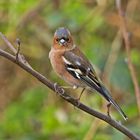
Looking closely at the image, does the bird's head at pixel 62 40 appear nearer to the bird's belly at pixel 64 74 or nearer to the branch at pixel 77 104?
the bird's belly at pixel 64 74

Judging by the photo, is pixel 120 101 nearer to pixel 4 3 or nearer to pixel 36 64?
pixel 36 64

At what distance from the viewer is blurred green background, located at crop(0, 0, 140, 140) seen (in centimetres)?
532

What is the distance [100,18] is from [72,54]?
2.48m

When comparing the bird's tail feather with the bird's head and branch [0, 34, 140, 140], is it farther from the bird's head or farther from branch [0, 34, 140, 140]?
the bird's head

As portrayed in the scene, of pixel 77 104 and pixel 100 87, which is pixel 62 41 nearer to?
pixel 100 87

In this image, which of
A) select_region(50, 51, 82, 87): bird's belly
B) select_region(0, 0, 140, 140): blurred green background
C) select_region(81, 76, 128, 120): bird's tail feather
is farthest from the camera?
select_region(0, 0, 140, 140): blurred green background

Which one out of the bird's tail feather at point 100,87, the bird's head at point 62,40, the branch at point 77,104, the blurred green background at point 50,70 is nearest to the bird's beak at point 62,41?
the bird's head at point 62,40

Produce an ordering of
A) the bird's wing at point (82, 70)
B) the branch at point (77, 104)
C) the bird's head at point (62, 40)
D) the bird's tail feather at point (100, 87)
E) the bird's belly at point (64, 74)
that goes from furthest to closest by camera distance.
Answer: the bird's head at point (62, 40)
the bird's belly at point (64, 74)
the bird's wing at point (82, 70)
the bird's tail feather at point (100, 87)
the branch at point (77, 104)

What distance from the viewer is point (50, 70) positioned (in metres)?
7.00

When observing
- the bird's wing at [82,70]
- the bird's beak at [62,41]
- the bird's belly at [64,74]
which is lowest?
the bird's belly at [64,74]

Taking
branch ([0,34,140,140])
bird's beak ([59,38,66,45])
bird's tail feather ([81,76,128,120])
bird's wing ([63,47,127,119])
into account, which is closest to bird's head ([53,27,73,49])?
bird's beak ([59,38,66,45])

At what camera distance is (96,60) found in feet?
19.0

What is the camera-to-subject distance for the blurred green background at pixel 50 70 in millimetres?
5320

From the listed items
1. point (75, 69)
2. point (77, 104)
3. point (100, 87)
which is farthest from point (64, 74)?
point (77, 104)
